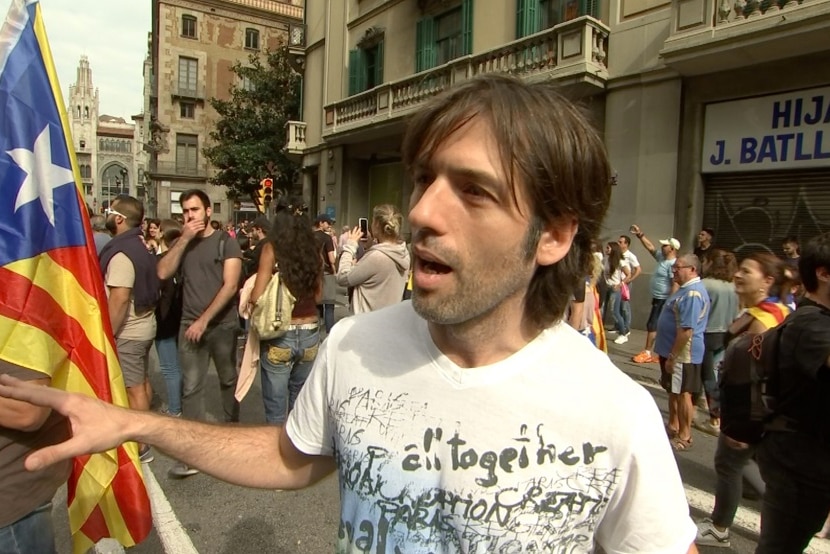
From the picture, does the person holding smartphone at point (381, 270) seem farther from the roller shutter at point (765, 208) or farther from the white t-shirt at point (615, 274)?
the roller shutter at point (765, 208)

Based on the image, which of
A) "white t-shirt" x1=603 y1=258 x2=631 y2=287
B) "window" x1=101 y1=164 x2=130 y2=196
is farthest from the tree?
"window" x1=101 y1=164 x2=130 y2=196

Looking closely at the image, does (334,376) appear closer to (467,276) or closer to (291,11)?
(467,276)

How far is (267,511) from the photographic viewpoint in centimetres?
357

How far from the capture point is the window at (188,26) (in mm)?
41812

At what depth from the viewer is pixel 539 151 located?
3.70ft

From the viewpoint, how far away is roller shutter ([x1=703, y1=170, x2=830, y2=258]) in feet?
28.7

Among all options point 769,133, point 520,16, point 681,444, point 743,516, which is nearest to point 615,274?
point 769,133

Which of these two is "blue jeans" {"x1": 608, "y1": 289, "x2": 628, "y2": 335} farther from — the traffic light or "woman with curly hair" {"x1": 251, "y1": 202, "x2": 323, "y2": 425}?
the traffic light

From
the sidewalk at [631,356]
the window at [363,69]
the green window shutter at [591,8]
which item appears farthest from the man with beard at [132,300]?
the window at [363,69]

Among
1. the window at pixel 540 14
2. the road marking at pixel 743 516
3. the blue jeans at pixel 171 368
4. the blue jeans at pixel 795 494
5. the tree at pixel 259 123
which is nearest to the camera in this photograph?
the blue jeans at pixel 795 494

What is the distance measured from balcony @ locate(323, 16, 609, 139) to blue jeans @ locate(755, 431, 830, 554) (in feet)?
20.4

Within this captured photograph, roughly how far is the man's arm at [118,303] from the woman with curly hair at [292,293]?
820 millimetres

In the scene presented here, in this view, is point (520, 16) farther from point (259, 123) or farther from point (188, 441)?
point (259, 123)

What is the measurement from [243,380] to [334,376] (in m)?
3.21
